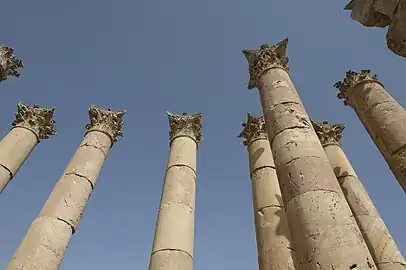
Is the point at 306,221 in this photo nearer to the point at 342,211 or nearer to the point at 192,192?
the point at 342,211

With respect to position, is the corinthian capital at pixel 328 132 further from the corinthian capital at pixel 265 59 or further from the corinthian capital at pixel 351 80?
the corinthian capital at pixel 265 59

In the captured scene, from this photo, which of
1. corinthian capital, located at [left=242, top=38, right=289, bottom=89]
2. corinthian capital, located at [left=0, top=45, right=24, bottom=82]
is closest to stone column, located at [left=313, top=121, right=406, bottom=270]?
corinthian capital, located at [left=242, top=38, right=289, bottom=89]

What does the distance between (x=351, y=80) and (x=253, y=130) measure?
20.8 ft

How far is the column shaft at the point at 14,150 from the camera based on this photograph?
1759cm

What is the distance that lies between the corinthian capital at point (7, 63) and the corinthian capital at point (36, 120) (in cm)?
310

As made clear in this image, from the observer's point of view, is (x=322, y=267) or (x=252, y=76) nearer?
(x=322, y=267)

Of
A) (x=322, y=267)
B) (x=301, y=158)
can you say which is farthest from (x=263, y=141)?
(x=322, y=267)

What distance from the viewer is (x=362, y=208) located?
16.2 m

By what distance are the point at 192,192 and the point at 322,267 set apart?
9.93 meters

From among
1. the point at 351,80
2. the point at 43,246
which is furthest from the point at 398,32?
the point at 43,246

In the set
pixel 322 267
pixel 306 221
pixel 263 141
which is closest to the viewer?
pixel 322 267

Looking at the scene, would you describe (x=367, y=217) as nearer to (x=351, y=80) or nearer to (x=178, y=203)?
(x=351, y=80)

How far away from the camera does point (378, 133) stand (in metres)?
13.7

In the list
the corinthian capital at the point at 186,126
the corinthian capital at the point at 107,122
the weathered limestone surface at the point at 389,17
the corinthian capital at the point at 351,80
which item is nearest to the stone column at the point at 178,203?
the corinthian capital at the point at 186,126
